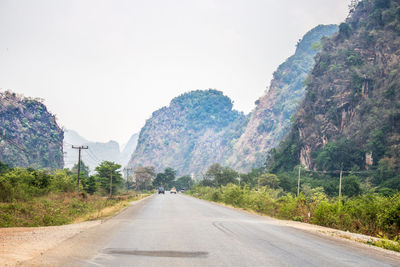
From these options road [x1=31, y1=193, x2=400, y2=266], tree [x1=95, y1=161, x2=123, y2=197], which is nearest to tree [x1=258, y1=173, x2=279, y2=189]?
tree [x1=95, y1=161, x2=123, y2=197]

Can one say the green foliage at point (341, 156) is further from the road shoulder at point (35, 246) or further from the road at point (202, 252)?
the road shoulder at point (35, 246)

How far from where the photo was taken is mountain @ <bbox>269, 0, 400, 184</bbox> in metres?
80.6

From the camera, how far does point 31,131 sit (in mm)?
146375

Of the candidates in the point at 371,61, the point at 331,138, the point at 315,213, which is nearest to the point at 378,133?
the point at 331,138

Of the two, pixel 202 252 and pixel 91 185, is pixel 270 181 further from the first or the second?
pixel 202 252

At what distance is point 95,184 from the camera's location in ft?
220

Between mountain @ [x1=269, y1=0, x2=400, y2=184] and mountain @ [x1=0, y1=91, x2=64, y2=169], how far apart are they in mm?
86420

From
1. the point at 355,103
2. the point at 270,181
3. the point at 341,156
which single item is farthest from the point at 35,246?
the point at 355,103

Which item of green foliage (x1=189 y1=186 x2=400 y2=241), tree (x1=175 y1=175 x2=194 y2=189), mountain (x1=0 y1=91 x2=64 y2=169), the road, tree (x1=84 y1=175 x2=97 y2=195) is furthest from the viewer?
tree (x1=175 y1=175 x2=194 y2=189)

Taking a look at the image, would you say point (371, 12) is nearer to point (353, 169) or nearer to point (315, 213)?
point (353, 169)

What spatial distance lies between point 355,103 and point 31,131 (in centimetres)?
11875

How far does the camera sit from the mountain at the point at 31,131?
136 metres

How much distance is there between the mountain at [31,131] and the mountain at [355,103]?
86.4 metres

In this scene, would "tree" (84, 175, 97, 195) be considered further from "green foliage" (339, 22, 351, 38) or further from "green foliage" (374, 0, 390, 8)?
"green foliage" (374, 0, 390, 8)
